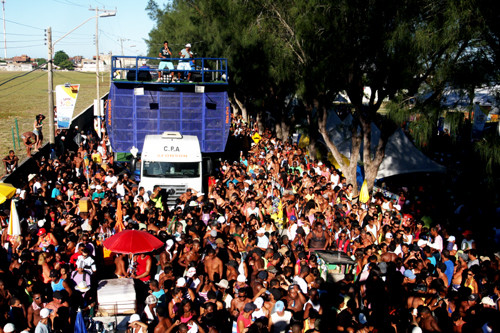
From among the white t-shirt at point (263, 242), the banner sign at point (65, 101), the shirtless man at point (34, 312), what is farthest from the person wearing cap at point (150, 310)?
the banner sign at point (65, 101)

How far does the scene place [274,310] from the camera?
25.1 feet

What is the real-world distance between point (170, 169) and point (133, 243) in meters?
6.17

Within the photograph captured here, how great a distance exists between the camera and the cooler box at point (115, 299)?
26.9 feet

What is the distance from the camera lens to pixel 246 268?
927cm

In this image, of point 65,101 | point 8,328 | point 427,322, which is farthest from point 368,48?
point 65,101

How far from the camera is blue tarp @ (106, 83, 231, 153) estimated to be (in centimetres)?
1688

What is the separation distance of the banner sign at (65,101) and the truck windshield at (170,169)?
9.28 metres

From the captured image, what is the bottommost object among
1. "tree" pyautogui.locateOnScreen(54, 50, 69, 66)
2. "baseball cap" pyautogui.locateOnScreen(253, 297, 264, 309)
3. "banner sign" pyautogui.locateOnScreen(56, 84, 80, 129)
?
"baseball cap" pyautogui.locateOnScreen(253, 297, 264, 309)

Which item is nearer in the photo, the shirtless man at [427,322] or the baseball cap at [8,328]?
the baseball cap at [8,328]

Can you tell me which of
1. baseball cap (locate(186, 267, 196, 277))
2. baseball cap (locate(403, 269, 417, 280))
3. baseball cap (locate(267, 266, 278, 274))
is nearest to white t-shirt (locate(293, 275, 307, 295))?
baseball cap (locate(267, 266, 278, 274))

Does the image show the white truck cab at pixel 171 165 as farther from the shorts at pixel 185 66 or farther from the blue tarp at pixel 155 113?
the shorts at pixel 185 66

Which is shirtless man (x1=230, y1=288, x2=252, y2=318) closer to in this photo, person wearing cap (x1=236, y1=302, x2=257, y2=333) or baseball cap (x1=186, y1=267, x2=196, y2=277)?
person wearing cap (x1=236, y1=302, x2=257, y2=333)

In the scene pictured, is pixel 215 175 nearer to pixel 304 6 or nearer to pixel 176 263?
pixel 304 6

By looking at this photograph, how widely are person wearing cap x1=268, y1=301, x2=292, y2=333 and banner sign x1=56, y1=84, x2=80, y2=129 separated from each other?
17860 mm
